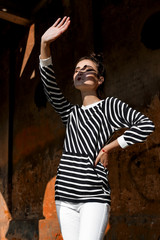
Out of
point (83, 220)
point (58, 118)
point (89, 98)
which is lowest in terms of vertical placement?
point (83, 220)

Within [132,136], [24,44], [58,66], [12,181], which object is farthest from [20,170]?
[132,136]

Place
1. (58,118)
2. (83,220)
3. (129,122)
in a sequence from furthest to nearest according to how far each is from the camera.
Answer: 1. (58,118)
2. (129,122)
3. (83,220)

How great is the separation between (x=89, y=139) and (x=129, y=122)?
0.90 ft

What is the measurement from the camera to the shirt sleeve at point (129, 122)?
212 cm

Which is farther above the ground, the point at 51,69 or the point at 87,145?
the point at 51,69

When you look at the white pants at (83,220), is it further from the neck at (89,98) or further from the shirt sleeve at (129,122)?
the neck at (89,98)

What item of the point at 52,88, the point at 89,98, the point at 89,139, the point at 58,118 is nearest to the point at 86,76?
the point at 89,98

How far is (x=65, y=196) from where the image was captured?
6.97 feet

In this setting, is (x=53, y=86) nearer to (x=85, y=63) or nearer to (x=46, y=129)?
(x=85, y=63)

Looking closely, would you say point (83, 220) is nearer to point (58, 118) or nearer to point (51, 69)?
point (51, 69)

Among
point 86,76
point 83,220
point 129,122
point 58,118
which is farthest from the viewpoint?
point 58,118

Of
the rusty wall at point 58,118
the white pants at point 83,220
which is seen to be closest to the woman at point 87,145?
the white pants at point 83,220

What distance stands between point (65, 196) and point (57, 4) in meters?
4.14

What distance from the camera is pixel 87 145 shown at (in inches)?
87.7
